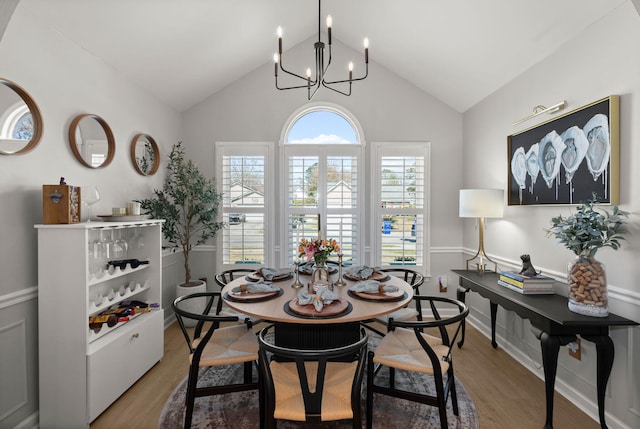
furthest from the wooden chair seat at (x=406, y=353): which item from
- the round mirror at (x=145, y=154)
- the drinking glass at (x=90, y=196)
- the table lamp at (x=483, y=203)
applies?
the round mirror at (x=145, y=154)

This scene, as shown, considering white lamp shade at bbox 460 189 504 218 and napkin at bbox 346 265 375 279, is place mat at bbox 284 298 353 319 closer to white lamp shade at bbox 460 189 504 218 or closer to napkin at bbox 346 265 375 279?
napkin at bbox 346 265 375 279

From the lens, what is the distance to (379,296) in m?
2.13

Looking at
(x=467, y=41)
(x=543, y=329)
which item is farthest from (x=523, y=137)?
(x=543, y=329)

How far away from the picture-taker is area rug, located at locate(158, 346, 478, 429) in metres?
2.03

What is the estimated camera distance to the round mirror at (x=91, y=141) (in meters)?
2.38

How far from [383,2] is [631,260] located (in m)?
2.83

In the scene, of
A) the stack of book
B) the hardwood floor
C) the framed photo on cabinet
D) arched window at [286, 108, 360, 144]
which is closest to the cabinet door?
the hardwood floor

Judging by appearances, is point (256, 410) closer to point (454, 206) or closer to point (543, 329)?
point (543, 329)

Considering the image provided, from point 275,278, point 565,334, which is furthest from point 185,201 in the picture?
point 565,334

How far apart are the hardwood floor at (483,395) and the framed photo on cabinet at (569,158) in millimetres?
1446

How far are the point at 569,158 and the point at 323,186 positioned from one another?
2510 millimetres

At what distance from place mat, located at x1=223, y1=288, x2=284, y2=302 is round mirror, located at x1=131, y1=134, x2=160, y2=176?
1.83 metres

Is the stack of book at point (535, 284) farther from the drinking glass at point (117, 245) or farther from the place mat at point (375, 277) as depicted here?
the drinking glass at point (117, 245)

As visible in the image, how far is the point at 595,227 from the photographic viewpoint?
6.25ft
